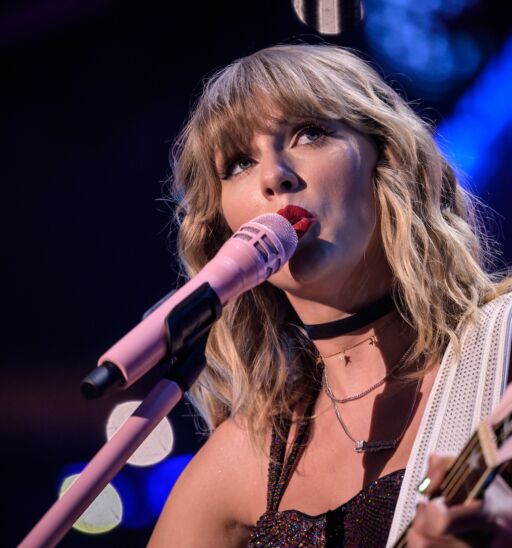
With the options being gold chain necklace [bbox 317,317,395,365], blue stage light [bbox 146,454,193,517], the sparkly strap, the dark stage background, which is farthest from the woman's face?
blue stage light [bbox 146,454,193,517]

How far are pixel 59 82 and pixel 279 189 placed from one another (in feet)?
4.98

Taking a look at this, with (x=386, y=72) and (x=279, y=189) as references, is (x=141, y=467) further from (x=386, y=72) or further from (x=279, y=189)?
(x=386, y=72)

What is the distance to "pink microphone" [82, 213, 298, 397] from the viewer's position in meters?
0.98

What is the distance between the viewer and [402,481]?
152 cm

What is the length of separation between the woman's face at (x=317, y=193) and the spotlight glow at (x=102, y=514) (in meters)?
1.32

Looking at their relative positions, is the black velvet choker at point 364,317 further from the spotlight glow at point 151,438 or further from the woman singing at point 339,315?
the spotlight glow at point 151,438

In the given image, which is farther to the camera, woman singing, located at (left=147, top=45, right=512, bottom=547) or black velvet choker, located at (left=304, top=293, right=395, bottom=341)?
black velvet choker, located at (left=304, top=293, right=395, bottom=341)

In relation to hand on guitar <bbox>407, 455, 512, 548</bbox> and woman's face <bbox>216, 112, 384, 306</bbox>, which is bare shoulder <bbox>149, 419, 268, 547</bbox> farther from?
hand on guitar <bbox>407, 455, 512, 548</bbox>

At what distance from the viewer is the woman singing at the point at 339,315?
1.58 metres

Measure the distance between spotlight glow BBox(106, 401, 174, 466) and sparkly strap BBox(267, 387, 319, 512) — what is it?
821 millimetres

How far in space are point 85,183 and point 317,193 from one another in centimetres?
140

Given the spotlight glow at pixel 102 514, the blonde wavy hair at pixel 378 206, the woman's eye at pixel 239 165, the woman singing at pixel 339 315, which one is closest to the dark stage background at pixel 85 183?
the spotlight glow at pixel 102 514

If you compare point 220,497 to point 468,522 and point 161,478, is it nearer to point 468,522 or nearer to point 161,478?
point 161,478

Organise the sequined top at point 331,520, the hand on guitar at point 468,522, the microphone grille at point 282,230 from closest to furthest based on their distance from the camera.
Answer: the hand on guitar at point 468,522 → the microphone grille at point 282,230 → the sequined top at point 331,520
